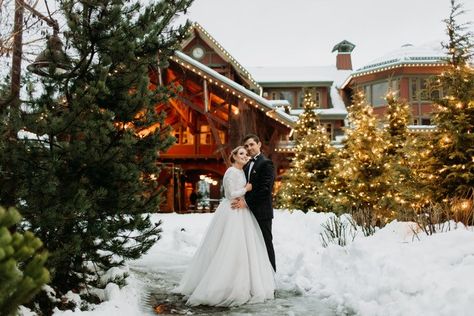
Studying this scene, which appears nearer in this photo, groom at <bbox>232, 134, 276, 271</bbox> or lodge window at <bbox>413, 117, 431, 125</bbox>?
groom at <bbox>232, 134, 276, 271</bbox>

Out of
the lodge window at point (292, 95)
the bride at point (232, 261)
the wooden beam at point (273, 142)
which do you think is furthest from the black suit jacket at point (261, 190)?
the lodge window at point (292, 95)

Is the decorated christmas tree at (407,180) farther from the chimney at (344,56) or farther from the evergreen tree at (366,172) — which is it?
the chimney at (344,56)

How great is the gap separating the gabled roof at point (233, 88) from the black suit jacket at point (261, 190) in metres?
12.4

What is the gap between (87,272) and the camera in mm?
6102

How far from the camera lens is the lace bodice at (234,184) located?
23.0 ft

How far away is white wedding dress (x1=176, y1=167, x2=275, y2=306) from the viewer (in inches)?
245

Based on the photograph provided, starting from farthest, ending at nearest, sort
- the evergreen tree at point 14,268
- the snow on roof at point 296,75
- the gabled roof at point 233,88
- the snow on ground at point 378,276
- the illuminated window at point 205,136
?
the snow on roof at point 296,75 < the illuminated window at point 205,136 < the gabled roof at point 233,88 < the snow on ground at point 378,276 < the evergreen tree at point 14,268

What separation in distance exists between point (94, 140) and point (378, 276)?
423cm

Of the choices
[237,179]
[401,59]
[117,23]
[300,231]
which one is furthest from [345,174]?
[401,59]

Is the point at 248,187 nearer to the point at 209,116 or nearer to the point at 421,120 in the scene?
the point at 209,116

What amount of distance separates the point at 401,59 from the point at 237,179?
27.4 m

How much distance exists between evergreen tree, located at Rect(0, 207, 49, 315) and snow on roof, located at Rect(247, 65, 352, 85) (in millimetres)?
31306

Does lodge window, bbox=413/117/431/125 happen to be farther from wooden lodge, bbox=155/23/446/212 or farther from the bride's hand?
the bride's hand

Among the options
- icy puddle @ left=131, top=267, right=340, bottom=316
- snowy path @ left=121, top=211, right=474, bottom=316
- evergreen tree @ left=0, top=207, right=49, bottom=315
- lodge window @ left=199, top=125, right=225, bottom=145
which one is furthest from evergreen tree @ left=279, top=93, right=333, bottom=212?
evergreen tree @ left=0, top=207, right=49, bottom=315
